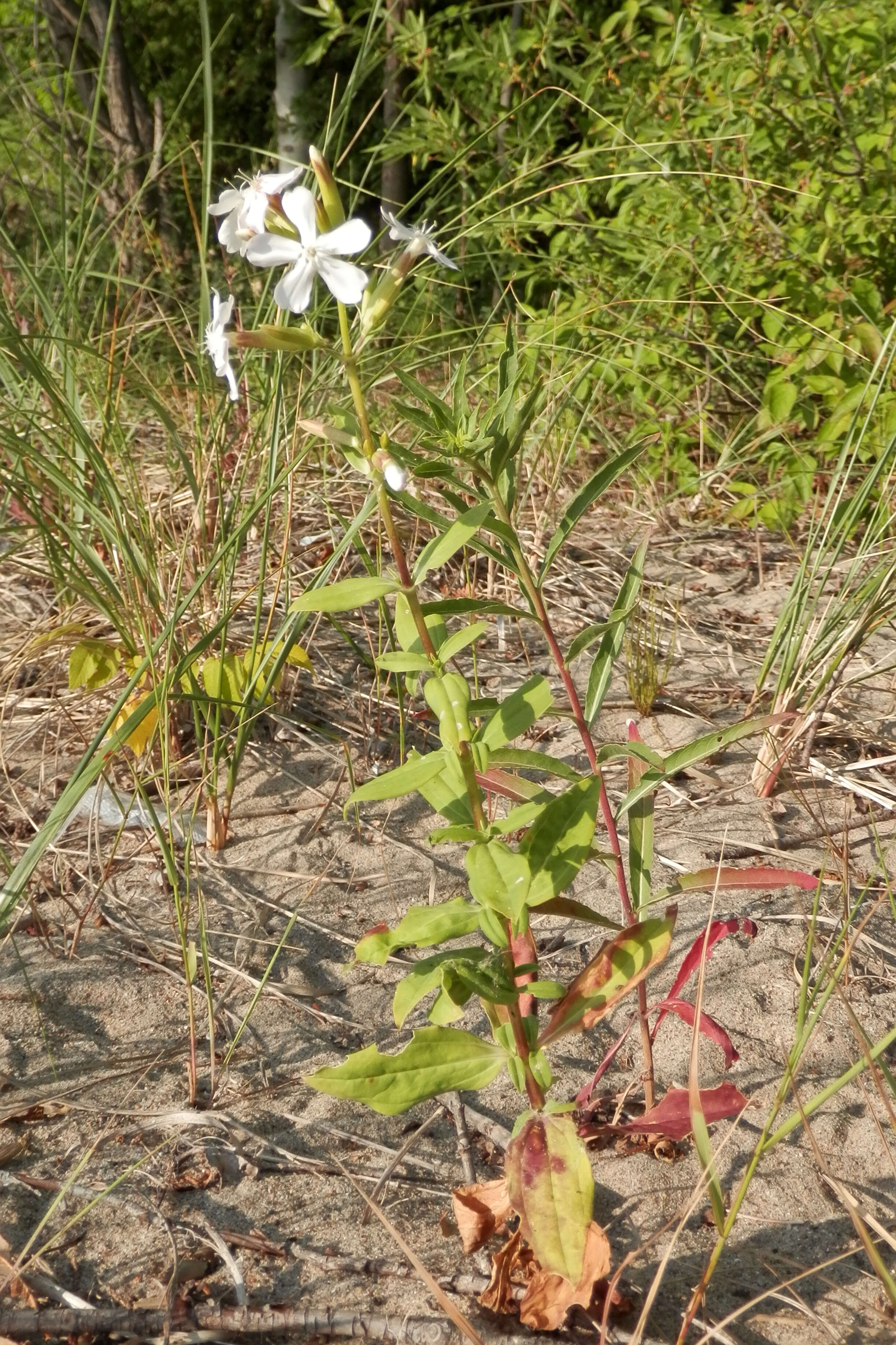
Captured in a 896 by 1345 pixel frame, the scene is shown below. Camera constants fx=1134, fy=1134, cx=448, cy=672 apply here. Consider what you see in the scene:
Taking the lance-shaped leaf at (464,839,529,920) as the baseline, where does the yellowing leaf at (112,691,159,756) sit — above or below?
below

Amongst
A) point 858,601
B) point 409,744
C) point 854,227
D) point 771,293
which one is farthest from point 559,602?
point 854,227

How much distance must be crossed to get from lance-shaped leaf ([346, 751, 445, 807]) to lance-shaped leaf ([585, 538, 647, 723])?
0.29 m

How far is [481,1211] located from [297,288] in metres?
0.88

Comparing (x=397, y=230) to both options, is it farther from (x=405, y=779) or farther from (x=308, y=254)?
(x=405, y=779)

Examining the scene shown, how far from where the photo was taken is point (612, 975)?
1.11 meters

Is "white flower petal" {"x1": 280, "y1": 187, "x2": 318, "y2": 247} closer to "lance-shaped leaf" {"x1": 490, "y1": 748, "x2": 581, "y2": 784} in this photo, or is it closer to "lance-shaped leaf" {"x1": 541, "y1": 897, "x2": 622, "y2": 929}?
"lance-shaped leaf" {"x1": 490, "y1": 748, "x2": 581, "y2": 784}

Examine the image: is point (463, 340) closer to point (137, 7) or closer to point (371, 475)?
point (371, 475)

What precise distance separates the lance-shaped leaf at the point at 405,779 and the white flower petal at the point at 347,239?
1.47 feet

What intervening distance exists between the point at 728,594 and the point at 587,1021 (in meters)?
1.61

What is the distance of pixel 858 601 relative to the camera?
175 centimetres

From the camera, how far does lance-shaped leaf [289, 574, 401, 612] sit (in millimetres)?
1021

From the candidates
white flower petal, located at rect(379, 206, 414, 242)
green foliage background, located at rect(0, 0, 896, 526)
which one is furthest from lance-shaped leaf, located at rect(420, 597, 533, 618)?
green foliage background, located at rect(0, 0, 896, 526)

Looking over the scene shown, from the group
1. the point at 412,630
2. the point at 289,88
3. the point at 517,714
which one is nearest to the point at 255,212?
the point at 412,630

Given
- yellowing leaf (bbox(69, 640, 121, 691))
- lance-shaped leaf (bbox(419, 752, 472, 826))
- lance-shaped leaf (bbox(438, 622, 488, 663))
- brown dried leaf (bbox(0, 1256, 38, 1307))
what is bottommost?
brown dried leaf (bbox(0, 1256, 38, 1307))
